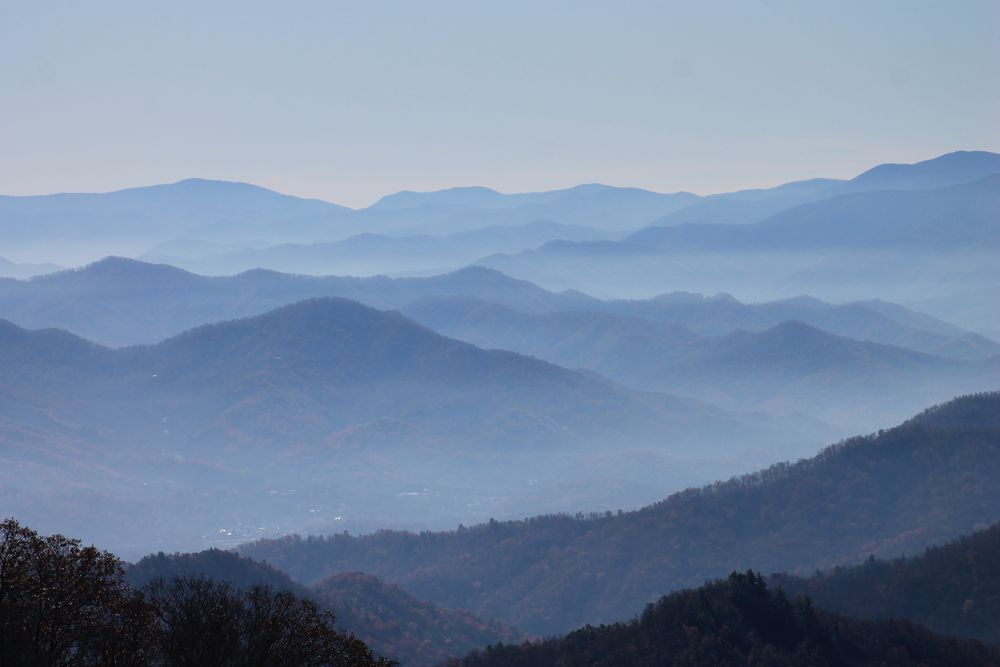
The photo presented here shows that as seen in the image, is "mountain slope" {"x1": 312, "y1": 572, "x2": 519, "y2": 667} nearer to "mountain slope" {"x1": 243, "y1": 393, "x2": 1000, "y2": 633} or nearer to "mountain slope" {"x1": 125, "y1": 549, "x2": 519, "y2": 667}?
"mountain slope" {"x1": 125, "y1": 549, "x2": 519, "y2": 667}

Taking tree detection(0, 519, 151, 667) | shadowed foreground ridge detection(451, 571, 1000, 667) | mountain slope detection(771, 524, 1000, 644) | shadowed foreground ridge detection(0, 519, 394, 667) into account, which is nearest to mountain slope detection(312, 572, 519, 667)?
mountain slope detection(771, 524, 1000, 644)

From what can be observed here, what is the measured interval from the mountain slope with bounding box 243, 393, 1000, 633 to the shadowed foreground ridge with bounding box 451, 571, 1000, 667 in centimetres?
5436

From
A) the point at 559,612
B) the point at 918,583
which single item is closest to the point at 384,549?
the point at 559,612

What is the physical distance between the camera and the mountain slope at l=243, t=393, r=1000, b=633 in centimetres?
13675

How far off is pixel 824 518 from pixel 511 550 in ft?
121

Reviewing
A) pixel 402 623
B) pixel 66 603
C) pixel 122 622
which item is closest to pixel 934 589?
pixel 402 623

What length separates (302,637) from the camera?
101 ft

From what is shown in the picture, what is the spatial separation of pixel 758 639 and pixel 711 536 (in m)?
80.0

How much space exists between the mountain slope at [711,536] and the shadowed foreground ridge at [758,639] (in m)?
54.4

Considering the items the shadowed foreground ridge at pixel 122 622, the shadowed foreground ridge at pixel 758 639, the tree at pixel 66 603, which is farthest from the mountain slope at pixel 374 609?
the tree at pixel 66 603

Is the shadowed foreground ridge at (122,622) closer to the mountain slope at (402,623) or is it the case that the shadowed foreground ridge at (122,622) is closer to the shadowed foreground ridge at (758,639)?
the shadowed foreground ridge at (758,639)

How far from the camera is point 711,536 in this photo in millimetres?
147375

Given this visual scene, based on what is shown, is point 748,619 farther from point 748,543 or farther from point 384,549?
point 384,549

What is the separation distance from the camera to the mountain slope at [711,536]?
449 ft
